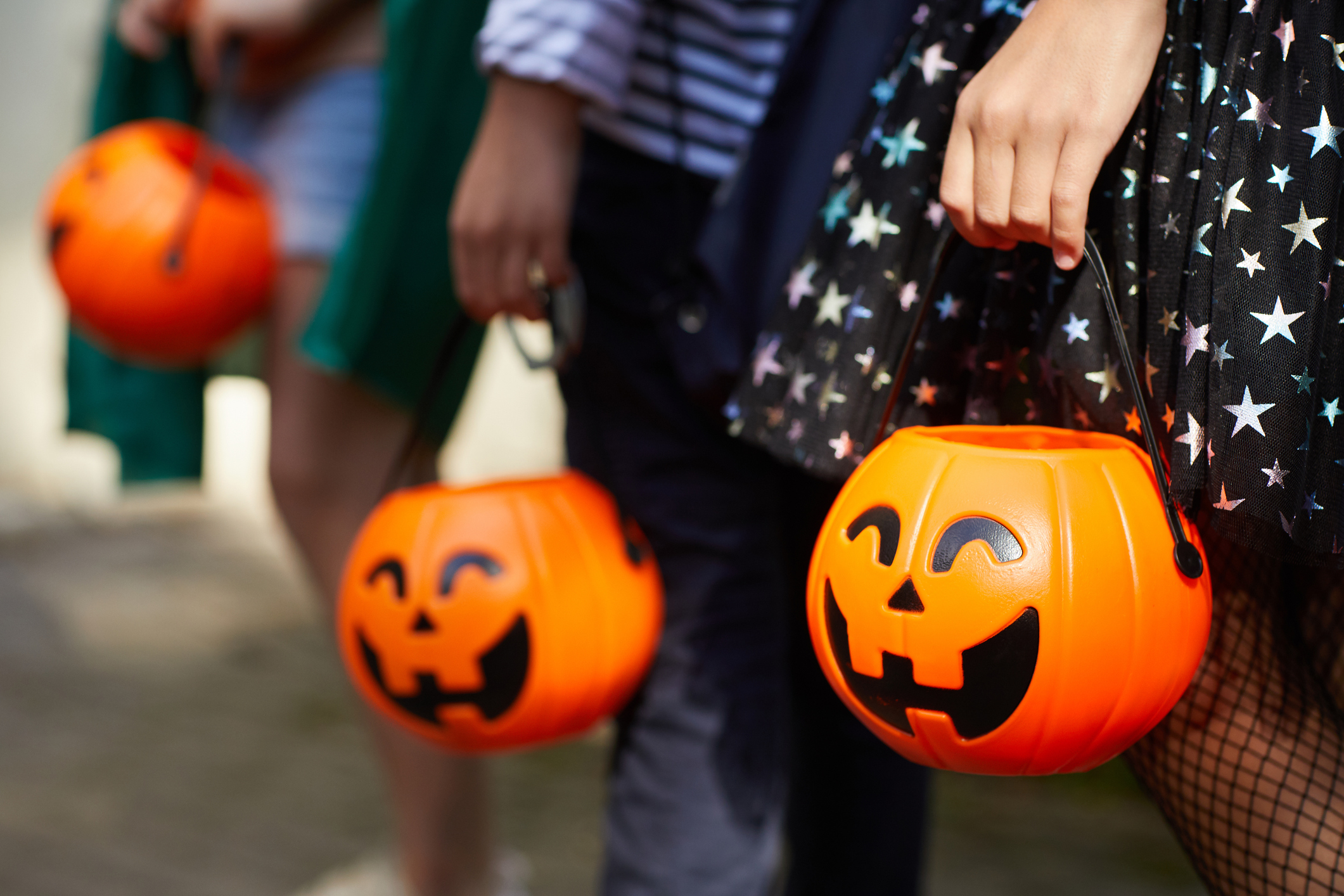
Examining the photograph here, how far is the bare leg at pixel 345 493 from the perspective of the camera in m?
1.67

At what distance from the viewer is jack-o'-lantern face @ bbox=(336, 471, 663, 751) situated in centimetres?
106

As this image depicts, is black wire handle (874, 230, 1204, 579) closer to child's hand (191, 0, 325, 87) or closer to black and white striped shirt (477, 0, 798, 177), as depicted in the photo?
black and white striped shirt (477, 0, 798, 177)

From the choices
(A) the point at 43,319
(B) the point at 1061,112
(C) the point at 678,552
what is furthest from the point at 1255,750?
(A) the point at 43,319

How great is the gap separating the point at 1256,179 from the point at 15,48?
5314 mm

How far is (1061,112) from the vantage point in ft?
2.48

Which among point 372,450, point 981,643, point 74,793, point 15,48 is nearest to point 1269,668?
point 981,643

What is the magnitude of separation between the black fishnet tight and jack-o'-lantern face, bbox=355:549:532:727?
21.2 inches

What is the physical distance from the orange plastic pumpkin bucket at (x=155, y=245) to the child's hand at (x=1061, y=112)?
1.15 metres

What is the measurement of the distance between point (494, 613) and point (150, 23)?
52.2 inches

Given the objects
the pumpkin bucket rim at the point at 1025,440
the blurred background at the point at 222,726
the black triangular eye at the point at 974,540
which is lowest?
the blurred background at the point at 222,726

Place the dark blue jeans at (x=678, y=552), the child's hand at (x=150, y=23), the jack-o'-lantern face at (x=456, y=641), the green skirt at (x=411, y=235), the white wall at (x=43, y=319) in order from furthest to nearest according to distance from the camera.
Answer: the white wall at (x=43, y=319) → the child's hand at (x=150, y=23) → the green skirt at (x=411, y=235) → the dark blue jeans at (x=678, y=552) → the jack-o'-lantern face at (x=456, y=641)

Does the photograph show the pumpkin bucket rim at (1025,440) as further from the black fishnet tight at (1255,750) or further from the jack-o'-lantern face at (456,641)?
the jack-o'-lantern face at (456,641)

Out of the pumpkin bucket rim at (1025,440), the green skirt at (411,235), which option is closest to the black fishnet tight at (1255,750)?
the pumpkin bucket rim at (1025,440)

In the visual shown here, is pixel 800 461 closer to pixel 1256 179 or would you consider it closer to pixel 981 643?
pixel 981 643
